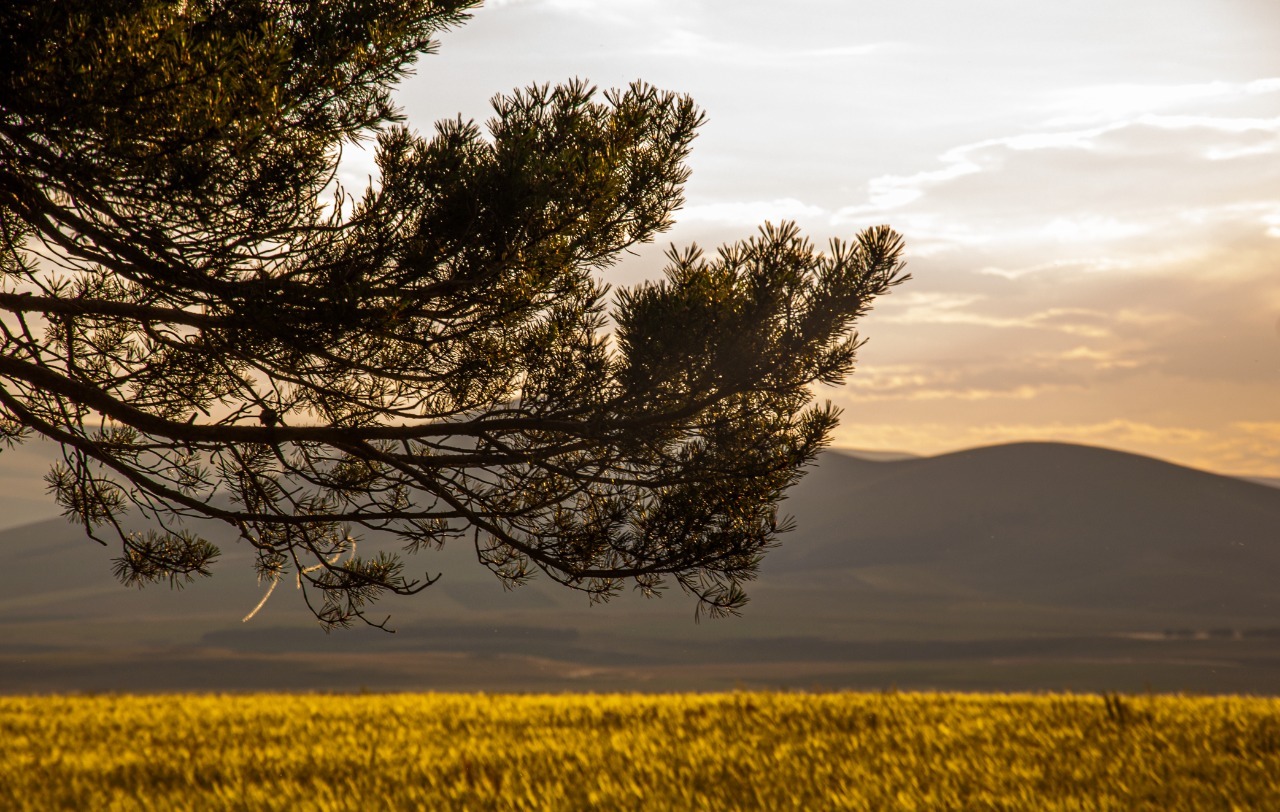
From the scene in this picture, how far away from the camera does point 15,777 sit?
8656 millimetres

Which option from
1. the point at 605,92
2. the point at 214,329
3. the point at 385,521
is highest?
the point at 605,92

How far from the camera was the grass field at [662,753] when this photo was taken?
7066 mm

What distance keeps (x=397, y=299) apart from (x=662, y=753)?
471 centimetres

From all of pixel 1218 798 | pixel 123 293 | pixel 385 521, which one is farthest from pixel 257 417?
pixel 1218 798

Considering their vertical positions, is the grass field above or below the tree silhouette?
below

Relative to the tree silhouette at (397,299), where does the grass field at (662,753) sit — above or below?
below

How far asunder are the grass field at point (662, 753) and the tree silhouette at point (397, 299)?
1.49m

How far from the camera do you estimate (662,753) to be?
8617 mm

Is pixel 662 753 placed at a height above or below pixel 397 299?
below

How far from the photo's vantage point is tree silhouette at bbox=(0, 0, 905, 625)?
18.8 ft

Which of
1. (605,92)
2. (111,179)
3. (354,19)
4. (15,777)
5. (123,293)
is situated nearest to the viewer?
(111,179)

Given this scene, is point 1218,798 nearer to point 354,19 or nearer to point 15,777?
point 354,19

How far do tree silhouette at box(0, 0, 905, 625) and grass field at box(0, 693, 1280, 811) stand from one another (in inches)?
58.6

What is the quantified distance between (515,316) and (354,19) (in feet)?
7.96
